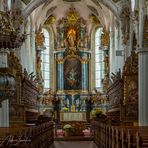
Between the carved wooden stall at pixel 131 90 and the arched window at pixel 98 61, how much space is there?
1600 centimetres

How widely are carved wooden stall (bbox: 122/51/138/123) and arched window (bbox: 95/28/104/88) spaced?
52.5 feet

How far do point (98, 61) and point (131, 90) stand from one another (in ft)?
55.8

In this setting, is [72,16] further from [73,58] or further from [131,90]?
[131,90]

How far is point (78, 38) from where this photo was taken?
41.7 meters

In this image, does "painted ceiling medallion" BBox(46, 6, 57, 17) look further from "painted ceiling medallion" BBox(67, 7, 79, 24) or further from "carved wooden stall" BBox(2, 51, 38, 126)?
"carved wooden stall" BBox(2, 51, 38, 126)

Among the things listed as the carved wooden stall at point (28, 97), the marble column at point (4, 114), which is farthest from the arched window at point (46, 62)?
the marble column at point (4, 114)

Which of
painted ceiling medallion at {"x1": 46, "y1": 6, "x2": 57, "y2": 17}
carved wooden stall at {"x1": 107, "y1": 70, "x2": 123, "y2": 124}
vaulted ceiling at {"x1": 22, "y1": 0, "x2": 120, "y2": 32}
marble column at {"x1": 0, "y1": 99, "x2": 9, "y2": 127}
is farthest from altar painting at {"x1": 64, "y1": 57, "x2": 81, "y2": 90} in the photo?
marble column at {"x1": 0, "y1": 99, "x2": 9, "y2": 127}

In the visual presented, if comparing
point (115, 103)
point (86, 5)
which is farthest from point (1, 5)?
point (86, 5)

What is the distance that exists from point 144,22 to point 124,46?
7.40 metres

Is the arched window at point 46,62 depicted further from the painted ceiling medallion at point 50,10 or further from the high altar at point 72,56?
the painted ceiling medallion at point 50,10

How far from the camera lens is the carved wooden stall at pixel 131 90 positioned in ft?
80.4

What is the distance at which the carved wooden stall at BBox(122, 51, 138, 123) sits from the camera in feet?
80.4

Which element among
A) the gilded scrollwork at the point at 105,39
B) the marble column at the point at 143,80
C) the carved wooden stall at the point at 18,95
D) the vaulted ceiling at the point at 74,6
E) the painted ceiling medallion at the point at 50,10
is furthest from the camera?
the painted ceiling medallion at the point at 50,10

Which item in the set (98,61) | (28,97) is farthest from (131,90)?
(98,61)
